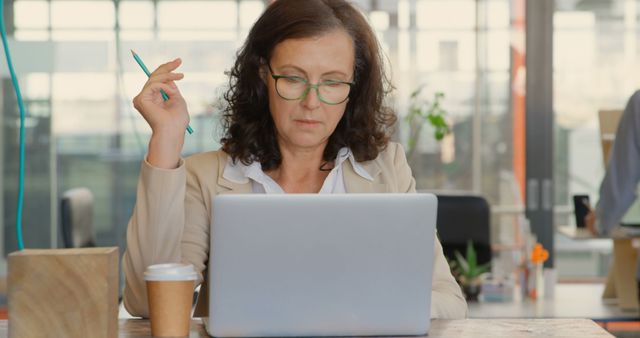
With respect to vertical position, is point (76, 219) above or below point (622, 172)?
below

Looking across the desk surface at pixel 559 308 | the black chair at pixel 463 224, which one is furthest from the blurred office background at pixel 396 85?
the desk surface at pixel 559 308

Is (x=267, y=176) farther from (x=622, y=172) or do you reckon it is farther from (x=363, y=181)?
(x=622, y=172)

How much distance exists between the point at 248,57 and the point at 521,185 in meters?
4.44

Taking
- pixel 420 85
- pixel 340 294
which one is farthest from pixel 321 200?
pixel 420 85

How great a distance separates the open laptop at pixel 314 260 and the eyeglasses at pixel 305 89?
64cm

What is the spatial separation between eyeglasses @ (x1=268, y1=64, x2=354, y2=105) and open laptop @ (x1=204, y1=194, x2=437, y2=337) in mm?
638

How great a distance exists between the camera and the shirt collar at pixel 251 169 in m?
2.42

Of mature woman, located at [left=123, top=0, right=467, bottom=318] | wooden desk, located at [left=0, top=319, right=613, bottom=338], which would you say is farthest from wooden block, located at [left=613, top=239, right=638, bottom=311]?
wooden desk, located at [left=0, top=319, right=613, bottom=338]

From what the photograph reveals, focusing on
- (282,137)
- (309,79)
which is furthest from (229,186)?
(309,79)

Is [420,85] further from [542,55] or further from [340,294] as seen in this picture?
[340,294]

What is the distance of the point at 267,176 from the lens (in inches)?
97.3

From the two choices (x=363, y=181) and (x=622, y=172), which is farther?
(x=622, y=172)

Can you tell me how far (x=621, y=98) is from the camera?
6.71m

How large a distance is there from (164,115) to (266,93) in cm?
51
